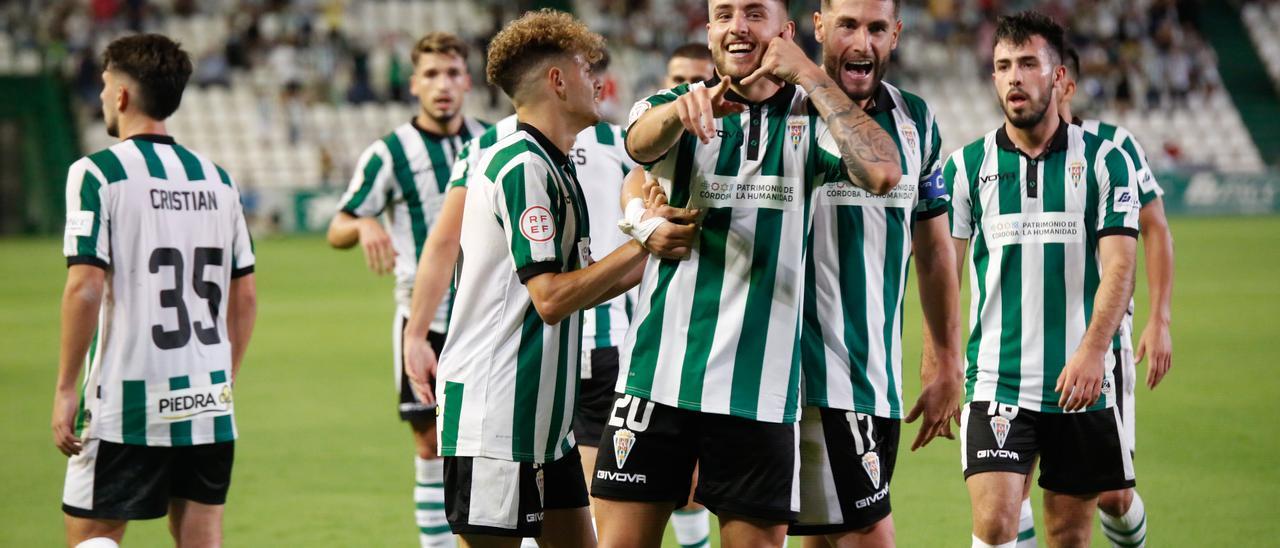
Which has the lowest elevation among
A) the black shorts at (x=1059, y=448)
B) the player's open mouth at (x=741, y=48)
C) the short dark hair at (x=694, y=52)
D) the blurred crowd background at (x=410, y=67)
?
the black shorts at (x=1059, y=448)

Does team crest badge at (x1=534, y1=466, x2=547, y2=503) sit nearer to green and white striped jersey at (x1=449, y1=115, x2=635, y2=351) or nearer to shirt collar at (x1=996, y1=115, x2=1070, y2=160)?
green and white striped jersey at (x1=449, y1=115, x2=635, y2=351)

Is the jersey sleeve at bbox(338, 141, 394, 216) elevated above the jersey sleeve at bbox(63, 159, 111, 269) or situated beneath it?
elevated above

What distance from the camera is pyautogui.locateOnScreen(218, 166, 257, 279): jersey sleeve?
487 centimetres

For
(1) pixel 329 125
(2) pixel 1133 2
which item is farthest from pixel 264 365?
(2) pixel 1133 2

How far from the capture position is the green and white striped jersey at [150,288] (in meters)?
4.52

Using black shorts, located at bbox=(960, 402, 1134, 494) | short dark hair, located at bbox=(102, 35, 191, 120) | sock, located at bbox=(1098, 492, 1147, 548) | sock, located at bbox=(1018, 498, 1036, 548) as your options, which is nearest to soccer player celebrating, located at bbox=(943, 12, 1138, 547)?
black shorts, located at bbox=(960, 402, 1134, 494)

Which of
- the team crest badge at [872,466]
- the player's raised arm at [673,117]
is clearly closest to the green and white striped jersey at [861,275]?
the team crest badge at [872,466]

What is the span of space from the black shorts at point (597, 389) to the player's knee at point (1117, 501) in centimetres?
202

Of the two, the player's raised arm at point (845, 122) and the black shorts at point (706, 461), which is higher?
the player's raised arm at point (845, 122)

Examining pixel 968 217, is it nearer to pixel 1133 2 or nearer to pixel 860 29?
pixel 860 29

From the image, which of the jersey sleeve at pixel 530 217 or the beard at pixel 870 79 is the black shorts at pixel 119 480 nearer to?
the jersey sleeve at pixel 530 217

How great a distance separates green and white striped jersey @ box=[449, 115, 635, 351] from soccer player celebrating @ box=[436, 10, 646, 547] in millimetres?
1612

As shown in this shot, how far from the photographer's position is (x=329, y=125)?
92.6ft

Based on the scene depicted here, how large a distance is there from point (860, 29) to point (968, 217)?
149 centimetres
